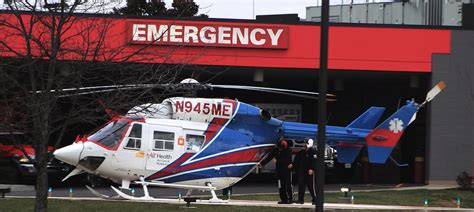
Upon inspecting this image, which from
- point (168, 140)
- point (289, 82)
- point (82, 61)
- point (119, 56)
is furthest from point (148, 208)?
point (289, 82)

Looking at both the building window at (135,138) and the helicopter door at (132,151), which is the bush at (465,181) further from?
the building window at (135,138)

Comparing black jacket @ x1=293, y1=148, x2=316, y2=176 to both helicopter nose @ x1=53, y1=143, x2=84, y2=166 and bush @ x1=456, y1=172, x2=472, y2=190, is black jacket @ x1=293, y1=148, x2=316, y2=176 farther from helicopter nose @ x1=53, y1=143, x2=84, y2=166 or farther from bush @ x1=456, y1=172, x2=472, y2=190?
bush @ x1=456, y1=172, x2=472, y2=190

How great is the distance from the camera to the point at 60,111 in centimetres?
1095

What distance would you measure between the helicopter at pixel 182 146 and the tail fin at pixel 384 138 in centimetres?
231

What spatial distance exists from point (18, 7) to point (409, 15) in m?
34.1

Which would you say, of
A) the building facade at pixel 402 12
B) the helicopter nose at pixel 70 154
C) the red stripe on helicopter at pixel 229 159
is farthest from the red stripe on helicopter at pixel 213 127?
the building facade at pixel 402 12

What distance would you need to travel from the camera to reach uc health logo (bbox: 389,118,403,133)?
61.7ft

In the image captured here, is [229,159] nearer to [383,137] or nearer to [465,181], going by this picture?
[383,137]

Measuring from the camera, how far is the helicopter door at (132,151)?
16.6 meters

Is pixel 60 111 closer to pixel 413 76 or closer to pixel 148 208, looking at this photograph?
pixel 148 208

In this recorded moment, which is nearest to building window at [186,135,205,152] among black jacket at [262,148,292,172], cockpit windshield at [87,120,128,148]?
cockpit windshield at [87,120,128,148]

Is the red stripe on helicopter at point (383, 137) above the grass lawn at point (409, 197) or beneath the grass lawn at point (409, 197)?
above

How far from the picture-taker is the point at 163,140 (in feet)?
55.8

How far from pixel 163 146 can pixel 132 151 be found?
828 mm
